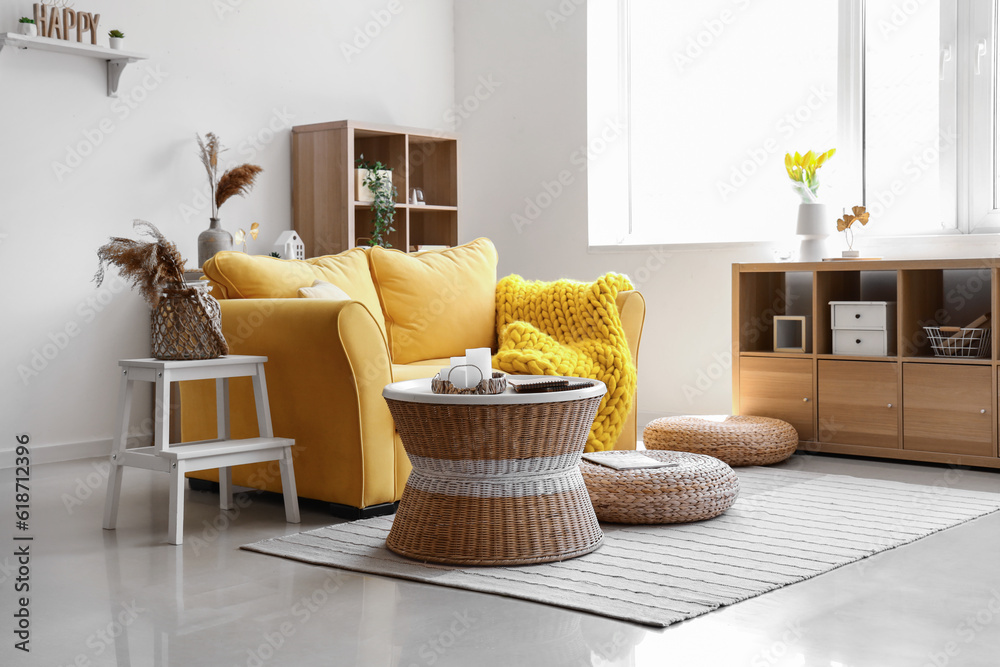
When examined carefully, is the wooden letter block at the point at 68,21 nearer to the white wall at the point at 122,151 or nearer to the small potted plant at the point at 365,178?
the white wall at the point at 122,151

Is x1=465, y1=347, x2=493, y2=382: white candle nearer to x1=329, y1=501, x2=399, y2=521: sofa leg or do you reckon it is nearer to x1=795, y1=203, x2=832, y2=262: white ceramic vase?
x1=329, y1=501, x2=399, y2=521: sofa leg

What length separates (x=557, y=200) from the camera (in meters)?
5.57

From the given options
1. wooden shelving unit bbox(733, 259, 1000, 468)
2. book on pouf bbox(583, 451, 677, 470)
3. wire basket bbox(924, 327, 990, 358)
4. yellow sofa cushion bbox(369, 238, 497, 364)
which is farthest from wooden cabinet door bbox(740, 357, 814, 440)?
book on pouf bbox(583, 451, 677, 470)

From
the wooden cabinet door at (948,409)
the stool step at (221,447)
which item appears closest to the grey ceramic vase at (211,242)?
the stool step at (221,447)

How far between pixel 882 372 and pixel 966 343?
323 mm

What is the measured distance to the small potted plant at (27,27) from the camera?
13.2 ft

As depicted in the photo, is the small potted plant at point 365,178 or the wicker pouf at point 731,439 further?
the small potted plant at point 365,178

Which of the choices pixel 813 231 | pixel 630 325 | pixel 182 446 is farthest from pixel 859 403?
pixel 182 446

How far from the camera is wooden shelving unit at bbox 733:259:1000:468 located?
12.5 ft

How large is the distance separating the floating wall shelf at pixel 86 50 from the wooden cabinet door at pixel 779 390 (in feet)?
→ 9.56

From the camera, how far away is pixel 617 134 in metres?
5.48

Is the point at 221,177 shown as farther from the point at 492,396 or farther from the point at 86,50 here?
the point at 492,396

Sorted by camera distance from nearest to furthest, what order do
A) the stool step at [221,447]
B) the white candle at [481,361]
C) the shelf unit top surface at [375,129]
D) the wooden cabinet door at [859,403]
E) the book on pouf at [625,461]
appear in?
the white candle at [481,361], the stool step at [221,447], the book on pouf at [625,461], the wooden cabinet door at [859,403], the shelf unit top surface at [375,129]

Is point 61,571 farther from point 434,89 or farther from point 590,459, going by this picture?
point 434,89
